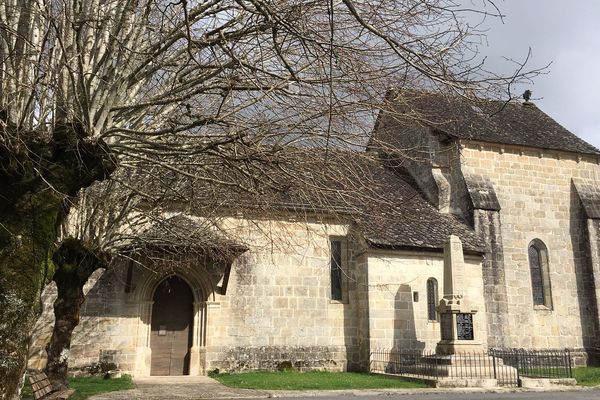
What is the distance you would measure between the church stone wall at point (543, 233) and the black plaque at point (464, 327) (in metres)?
3.73

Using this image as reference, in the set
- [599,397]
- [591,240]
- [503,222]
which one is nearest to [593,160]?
[591,240]

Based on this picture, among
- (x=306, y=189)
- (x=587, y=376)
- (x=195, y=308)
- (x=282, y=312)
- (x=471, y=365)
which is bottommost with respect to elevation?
(x=587, y=376)

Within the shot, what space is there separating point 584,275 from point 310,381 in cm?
1221

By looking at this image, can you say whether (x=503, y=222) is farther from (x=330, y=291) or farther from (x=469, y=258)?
(x=330, y=291)

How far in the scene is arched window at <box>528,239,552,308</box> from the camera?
1933 cm

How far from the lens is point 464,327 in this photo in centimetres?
1496

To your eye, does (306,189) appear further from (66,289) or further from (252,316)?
Result: (252,316)

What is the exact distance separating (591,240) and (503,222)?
328cm

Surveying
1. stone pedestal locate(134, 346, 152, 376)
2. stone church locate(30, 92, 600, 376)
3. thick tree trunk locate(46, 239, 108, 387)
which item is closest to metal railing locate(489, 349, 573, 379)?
stone church locate(30, 92, 600, 376)

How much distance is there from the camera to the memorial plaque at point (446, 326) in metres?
14.9

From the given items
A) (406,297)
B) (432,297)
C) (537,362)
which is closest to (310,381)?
(406,297)

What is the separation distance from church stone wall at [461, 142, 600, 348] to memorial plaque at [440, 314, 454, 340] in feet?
13.0

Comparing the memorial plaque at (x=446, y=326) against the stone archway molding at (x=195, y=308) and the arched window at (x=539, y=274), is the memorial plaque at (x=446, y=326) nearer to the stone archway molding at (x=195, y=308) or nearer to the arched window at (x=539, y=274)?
the arched window at (x=539, y=274)

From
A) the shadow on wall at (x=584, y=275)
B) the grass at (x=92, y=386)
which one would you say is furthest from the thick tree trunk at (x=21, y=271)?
the shadow on wall at (x=584, y=275)
